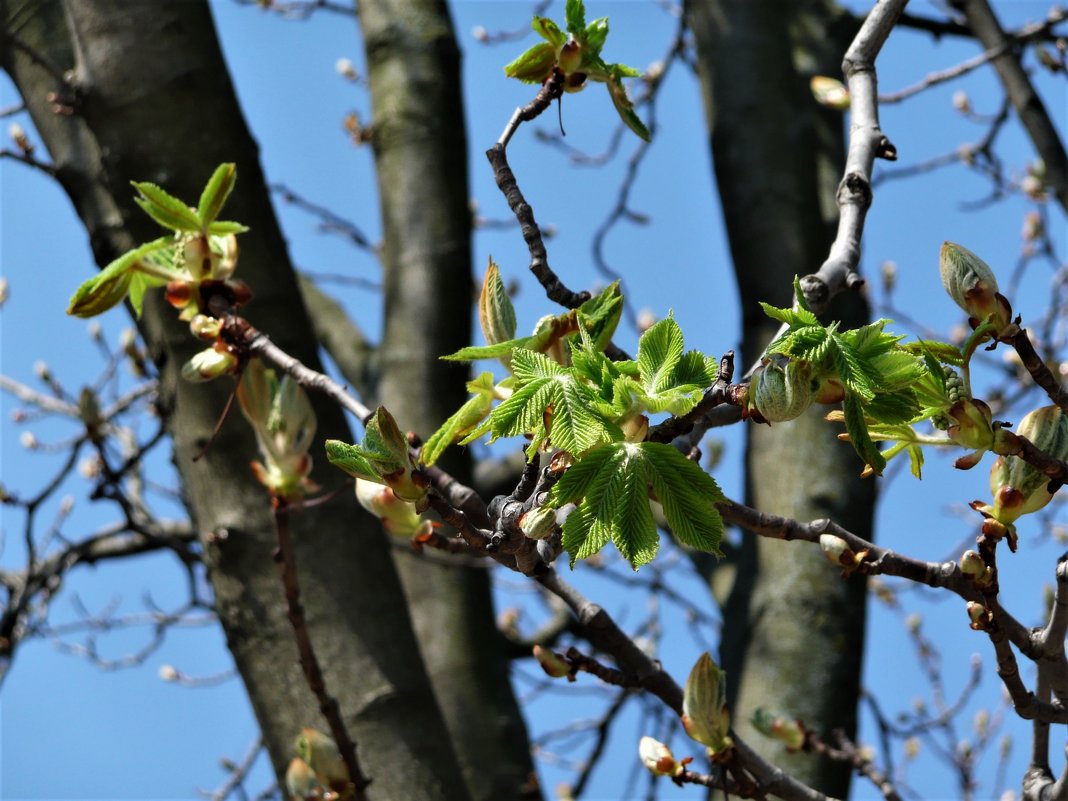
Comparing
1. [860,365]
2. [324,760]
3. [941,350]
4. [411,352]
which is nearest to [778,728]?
[324,760]

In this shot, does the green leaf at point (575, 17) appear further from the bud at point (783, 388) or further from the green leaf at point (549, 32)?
the bud at point (783, 388)

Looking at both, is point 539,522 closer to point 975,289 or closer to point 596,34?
point 975,289

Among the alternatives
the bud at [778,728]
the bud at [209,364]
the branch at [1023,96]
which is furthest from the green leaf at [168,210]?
the branch at [1023,96]

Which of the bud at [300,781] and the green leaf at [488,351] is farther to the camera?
the bud at [300,781]

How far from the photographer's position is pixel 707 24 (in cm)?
228

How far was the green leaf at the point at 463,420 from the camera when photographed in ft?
2.35

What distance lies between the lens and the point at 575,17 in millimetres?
937

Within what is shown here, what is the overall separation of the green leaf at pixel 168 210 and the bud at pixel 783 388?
0.55 meters

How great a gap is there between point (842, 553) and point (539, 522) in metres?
0.31

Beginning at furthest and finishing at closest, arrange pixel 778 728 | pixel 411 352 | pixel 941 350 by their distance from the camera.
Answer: pixel 411 352, pixel 778 728, pixel 941 350

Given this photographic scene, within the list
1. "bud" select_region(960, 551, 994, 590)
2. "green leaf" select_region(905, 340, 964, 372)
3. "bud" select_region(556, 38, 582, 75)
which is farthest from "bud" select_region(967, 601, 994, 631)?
"bud" select_region(556, 38, 582, 75)

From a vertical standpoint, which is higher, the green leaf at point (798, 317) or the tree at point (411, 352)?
the tree at point (411, 352)

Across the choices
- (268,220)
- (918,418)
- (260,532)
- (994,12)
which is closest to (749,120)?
(994,12)

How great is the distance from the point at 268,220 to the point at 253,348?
62cm
